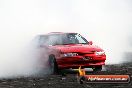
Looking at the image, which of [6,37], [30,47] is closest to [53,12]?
[6,37]

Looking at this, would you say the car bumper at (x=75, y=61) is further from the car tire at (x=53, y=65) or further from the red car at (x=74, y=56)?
the car tire at (x=53, y=65)

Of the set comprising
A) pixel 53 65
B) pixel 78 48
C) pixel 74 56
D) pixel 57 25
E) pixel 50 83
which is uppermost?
pixel 57 25

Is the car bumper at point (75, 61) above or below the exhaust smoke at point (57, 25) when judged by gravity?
below

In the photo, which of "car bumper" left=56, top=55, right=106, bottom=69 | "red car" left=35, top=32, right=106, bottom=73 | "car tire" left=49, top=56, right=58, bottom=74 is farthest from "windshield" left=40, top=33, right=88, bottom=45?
"car bumper" left=56, top=55, right=106, bottom=69

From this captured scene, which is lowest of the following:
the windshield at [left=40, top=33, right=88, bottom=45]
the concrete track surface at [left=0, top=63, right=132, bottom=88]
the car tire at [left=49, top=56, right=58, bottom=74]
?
the concrete track surface at [left=0, top=63, right=132, bottom=88]

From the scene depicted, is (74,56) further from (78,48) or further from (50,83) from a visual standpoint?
(50,83)

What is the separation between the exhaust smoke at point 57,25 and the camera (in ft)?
67.4

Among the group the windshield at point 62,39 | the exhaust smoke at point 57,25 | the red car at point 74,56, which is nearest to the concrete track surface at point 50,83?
the red car at point 74,56

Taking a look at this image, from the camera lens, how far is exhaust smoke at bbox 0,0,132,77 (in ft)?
67.4

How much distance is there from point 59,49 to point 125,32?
14552 mm

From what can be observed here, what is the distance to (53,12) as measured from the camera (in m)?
31.7

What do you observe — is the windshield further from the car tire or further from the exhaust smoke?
the car tire

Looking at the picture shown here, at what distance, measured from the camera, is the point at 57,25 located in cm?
2889

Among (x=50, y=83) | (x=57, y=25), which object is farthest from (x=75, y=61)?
(x=57, y=25)
